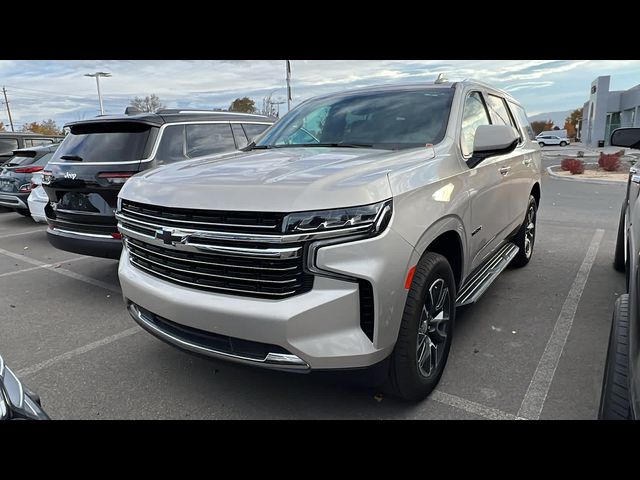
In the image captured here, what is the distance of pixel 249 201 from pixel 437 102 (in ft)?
6.49

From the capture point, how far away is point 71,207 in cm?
482

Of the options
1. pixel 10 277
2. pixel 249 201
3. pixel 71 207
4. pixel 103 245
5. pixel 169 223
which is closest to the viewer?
pixel 249 201

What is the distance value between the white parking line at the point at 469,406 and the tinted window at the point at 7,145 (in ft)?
45.8

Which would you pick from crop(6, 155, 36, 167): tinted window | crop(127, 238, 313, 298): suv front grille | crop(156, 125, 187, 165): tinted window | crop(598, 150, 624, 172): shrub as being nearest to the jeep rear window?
crop(156, 125, 187, 165): tinted window

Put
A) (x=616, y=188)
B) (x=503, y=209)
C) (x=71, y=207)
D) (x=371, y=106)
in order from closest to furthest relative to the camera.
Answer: (x=371, y=106) < (x=503, y=209) < (x=71, y=207) < (x=616, y=188)

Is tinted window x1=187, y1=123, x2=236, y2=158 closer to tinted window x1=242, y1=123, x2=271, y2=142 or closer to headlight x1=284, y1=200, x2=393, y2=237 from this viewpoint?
tinted window x1=242, y1=123, x2=271, y2=142

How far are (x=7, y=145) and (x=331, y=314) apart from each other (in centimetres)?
1445

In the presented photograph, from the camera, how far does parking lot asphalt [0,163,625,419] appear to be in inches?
111

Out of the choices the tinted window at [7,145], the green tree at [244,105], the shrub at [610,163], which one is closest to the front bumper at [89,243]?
the tinted window at [7,145]

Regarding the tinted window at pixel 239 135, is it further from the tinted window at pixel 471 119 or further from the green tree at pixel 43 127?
the green tree at pixel 43 127

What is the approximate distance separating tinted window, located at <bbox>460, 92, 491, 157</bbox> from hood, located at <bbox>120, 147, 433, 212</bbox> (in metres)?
0.59

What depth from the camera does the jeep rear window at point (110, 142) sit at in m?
4.73

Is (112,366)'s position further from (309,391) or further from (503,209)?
(503,209)
